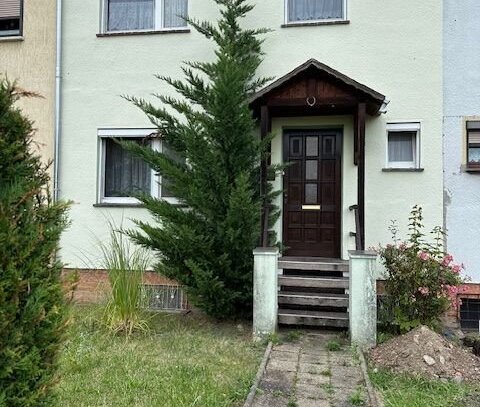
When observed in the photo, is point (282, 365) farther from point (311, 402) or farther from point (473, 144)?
point (473, 144)

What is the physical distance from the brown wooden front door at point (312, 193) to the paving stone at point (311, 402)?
3.72m

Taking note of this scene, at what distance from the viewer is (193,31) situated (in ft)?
26.4

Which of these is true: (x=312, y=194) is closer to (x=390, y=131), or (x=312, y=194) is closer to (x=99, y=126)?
(x=390, y=131)

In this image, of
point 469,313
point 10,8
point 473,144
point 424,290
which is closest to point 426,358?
point 424,290

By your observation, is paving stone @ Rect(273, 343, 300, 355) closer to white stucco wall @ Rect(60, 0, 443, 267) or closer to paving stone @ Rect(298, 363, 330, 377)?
paving stone @ Rect(298, 363, 330, 377)

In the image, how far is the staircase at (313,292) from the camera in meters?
6.11

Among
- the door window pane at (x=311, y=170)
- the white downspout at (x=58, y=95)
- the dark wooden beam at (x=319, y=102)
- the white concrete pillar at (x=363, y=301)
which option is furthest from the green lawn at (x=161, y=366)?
the dark wooden beam at (x=319, y=102)

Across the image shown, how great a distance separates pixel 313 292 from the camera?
21.9ft

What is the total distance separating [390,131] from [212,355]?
4.71 meters

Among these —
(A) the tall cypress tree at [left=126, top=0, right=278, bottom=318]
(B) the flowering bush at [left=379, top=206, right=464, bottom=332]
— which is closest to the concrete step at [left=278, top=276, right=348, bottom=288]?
(A) the tall cypress tree at [left=126, top=0, right=278, bottom=318]

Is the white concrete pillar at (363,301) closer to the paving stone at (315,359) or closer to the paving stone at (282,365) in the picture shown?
the paving stone at (315,359)

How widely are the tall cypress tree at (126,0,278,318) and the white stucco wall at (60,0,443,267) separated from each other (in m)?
1.58

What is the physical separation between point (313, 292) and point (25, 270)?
16.4 ft

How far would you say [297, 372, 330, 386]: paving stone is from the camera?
4445mm
